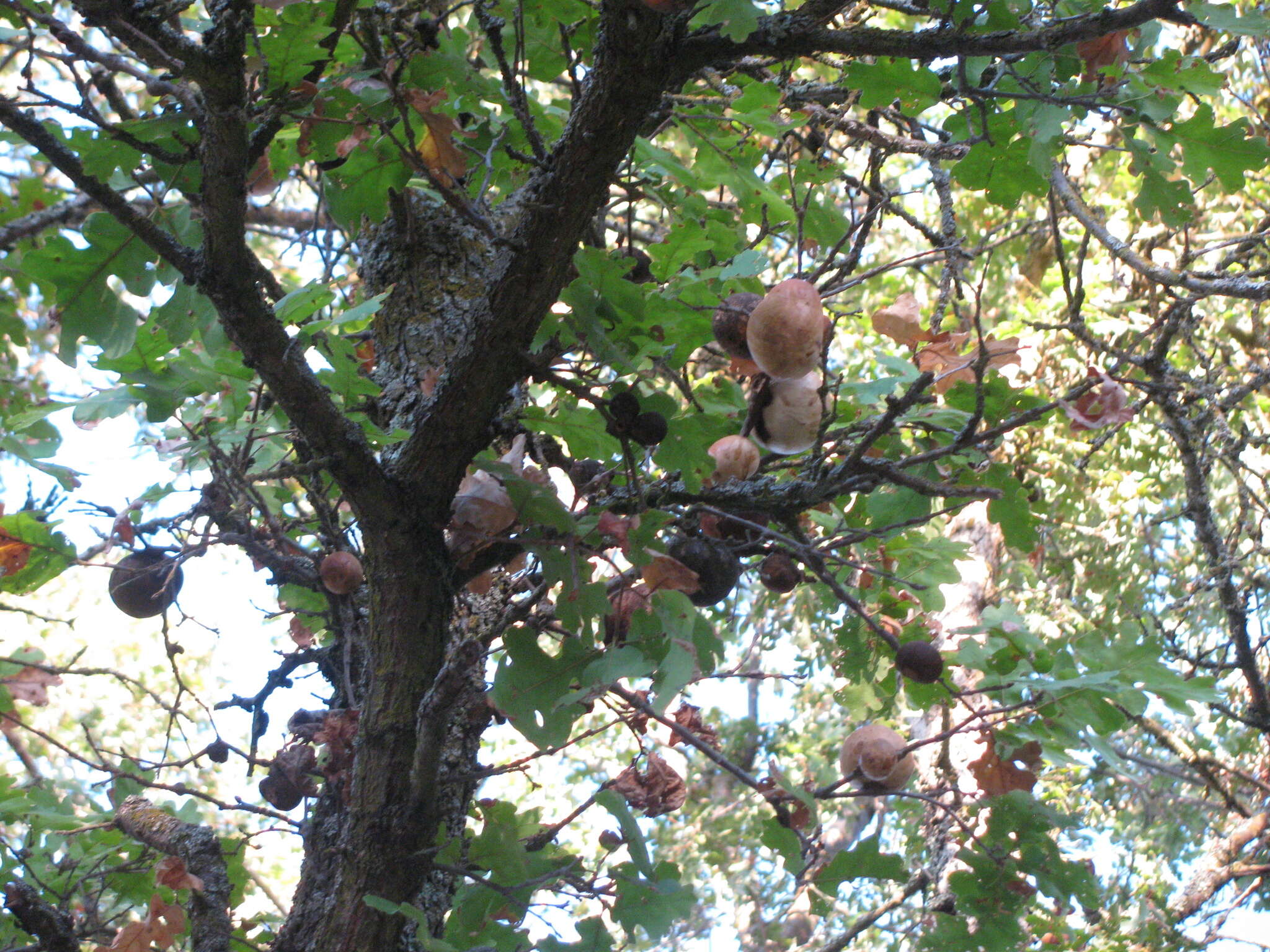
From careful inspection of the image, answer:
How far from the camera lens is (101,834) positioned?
274 centimetres

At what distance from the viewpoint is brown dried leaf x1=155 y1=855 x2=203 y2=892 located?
204 cm

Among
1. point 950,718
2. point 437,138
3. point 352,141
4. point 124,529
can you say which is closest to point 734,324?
point 437,138

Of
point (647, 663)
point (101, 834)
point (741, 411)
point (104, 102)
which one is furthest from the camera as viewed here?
point (104, 102)

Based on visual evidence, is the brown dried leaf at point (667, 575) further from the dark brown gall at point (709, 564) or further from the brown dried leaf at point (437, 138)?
the brown dried leaf at point (437, 138)

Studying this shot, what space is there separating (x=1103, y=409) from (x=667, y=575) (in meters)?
0.94

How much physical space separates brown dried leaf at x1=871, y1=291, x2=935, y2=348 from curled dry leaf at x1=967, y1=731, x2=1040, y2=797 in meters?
1.01

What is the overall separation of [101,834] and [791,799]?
203cm

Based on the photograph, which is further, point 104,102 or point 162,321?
point 104,102

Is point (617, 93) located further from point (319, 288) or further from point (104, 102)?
point (104, 102)

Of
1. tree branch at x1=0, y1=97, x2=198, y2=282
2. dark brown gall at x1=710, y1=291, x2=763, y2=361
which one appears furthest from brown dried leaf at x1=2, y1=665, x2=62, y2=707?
dark brown gall at x1=710, y1=291, x2=763, y2=361

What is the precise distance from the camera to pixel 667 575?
1.72 m

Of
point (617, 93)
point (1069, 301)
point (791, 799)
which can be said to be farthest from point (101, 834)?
point (1069, 301)

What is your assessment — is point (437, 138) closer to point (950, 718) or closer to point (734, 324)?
point (734, 324)

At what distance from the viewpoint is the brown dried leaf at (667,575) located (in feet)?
5.63
